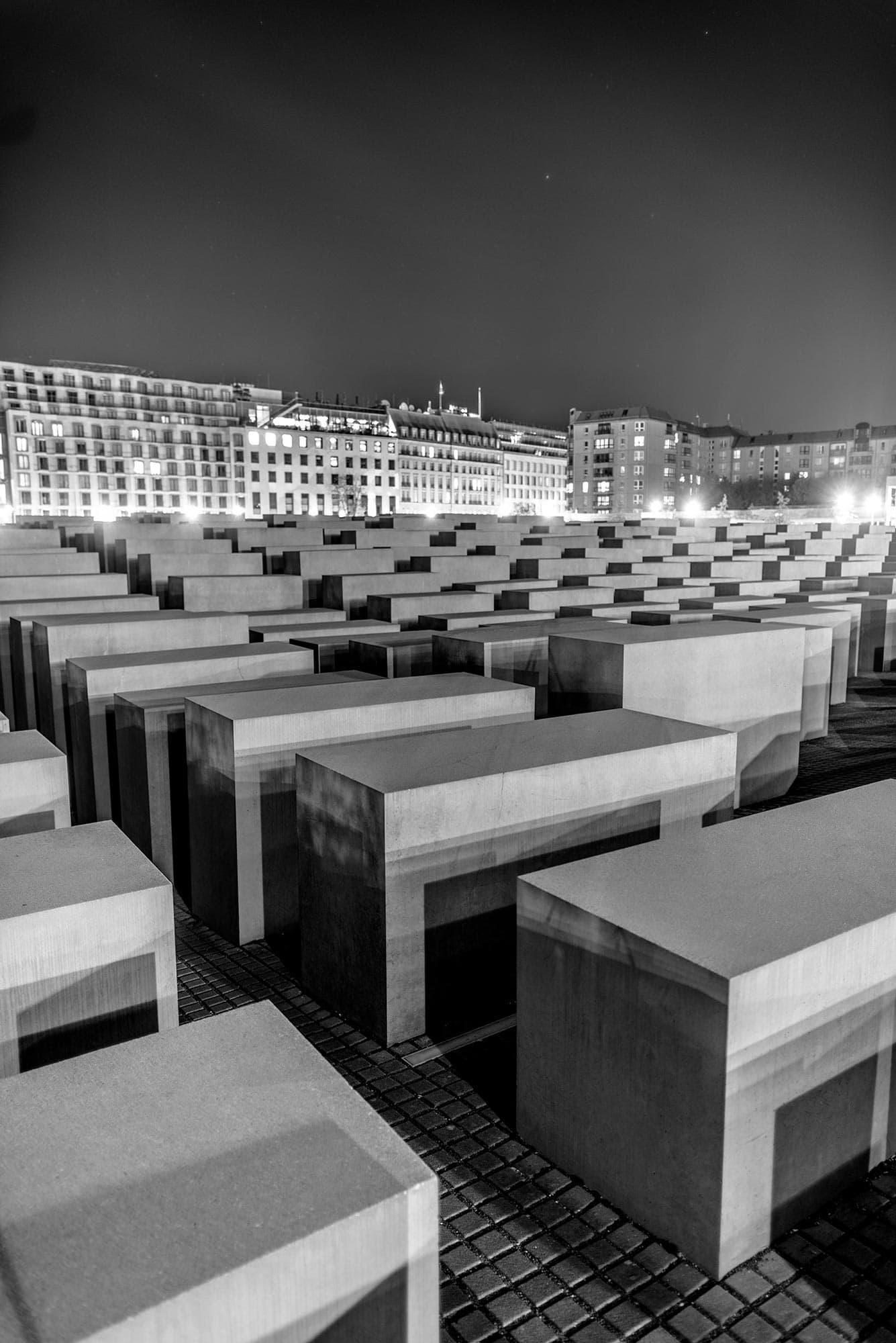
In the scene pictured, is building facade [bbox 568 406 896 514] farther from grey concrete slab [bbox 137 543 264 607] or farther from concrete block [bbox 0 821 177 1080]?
concrete block [bbox 0 821 177 1080]

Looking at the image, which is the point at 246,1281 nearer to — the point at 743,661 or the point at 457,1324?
the point at 457,1324

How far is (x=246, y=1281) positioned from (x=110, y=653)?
7457 millimetres

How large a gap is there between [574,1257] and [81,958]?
6.16ft

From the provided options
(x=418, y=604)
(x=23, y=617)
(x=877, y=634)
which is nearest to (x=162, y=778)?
(x=23, y=617)

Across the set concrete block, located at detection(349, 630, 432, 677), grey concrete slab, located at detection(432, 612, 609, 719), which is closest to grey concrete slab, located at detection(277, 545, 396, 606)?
concrete block, located at detection(349, 630, 432, 677)

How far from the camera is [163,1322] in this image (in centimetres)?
172

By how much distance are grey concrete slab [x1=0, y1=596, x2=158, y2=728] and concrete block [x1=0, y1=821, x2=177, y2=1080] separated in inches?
270

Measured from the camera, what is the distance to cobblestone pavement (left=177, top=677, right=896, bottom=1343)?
272cm

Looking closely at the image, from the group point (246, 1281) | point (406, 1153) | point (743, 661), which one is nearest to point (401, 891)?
point (406, 1153)

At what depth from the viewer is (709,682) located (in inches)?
302

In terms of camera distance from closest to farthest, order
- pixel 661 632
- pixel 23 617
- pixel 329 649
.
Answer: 1. pixel 661 632
2. pixel 329 649
3. pixel 23 617

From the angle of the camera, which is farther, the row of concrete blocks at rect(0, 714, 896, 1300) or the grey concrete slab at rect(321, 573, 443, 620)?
the grey concrete slab at rect(321, 573, 443, 620)

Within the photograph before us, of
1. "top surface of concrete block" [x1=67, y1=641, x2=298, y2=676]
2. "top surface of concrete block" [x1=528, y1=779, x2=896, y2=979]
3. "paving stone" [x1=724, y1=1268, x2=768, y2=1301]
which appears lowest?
"paving stone" [x1=724, y1=1268, x2=768, y2=1301]

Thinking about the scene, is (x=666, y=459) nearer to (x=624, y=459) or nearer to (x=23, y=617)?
(x=624, y=459)
